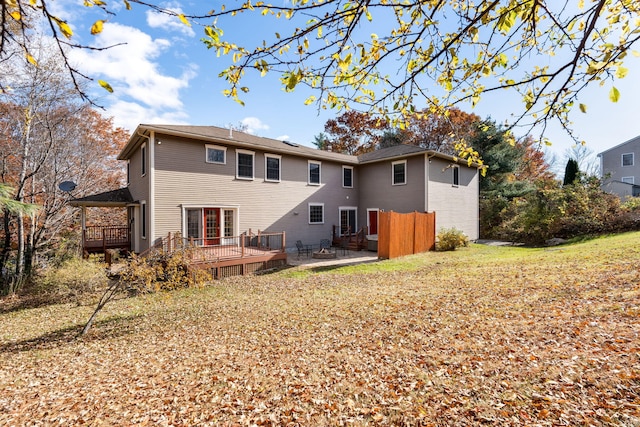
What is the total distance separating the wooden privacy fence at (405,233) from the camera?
13.2 m

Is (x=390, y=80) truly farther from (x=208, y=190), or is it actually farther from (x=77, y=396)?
(x=208, y=190)

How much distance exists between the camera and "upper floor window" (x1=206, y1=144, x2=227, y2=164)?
13.1 metres

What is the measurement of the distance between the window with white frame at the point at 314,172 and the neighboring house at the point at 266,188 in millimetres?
61

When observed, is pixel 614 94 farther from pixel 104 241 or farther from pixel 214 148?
pixel 104 241

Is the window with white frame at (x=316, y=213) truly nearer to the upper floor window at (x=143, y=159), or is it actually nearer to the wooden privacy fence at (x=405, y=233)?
the wooden privacy fence at (x=405, y=233)

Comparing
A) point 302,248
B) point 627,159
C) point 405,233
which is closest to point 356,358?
point 405,233

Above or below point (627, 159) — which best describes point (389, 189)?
below

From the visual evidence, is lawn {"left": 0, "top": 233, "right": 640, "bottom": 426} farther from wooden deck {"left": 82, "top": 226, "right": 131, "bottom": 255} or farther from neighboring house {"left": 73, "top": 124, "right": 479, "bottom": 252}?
wooden deck {"left": 82, "top": 226, "right": 131, "bottom": 255}

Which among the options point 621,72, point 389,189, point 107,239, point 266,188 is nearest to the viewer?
point 621,72

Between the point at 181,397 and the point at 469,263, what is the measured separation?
35.6ft

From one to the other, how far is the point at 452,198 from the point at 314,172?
8.79m

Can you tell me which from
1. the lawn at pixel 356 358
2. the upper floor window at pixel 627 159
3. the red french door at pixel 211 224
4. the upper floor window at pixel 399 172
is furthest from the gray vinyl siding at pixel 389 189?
the upper floor window at pixel 627 159

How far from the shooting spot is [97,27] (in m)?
1.81

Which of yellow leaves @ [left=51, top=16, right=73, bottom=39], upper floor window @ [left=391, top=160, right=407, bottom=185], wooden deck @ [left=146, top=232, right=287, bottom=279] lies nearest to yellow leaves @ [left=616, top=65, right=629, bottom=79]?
yellow leaves @ [left=51, top=16, right=73, bottom=39]
